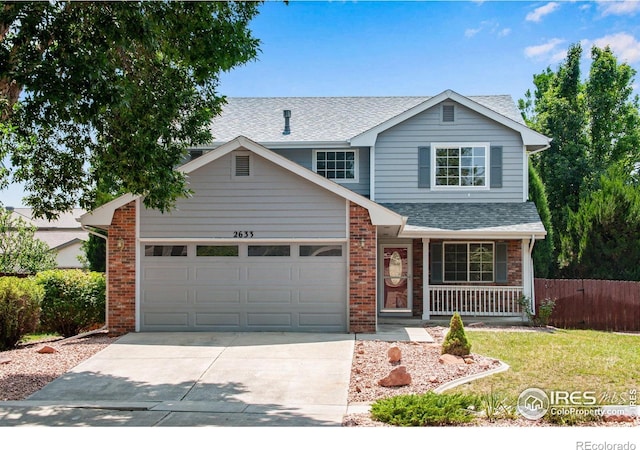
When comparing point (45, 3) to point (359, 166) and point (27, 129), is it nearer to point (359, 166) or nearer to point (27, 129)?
point (27, 129)

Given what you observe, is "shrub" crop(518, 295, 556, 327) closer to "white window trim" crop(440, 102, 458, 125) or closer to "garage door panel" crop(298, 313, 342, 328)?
"white window trim" crop(440, 102, 458, 125)

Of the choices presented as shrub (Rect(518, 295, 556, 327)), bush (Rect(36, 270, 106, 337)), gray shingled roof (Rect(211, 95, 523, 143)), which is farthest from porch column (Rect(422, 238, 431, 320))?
bush (Rect(36, 270, 106, 337))

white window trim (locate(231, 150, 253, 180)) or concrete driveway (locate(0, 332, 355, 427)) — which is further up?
white window trim (locate(231, 150, 253, 180))

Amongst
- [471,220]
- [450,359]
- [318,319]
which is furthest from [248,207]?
[471,220]

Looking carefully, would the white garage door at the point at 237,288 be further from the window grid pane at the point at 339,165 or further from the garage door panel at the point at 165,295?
the window grid pane at the point at 339,165

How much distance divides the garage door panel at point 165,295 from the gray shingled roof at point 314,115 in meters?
6.48

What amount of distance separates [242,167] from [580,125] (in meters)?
17.8

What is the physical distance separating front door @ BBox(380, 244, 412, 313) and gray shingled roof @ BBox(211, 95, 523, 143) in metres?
3.67

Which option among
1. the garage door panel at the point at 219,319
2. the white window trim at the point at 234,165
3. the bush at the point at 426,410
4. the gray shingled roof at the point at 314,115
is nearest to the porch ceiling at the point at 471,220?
the gray shingled roof at the point at 314,115

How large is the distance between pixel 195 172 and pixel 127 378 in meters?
5.53

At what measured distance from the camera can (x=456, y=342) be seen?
1270 centimetres

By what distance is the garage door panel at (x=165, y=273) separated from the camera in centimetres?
1588

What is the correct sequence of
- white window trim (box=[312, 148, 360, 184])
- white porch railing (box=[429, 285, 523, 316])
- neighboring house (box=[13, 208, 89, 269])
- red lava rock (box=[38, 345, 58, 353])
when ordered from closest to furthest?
red lava rock (box=[38, 345, 58, 353]), white porch railing (box=[429, 285, 523, 316]), white window trim (box=[312, 148, 360, 184]), neighboring house (box=[13, 208, 89, 269])

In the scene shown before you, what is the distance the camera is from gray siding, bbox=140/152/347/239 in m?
15.8
